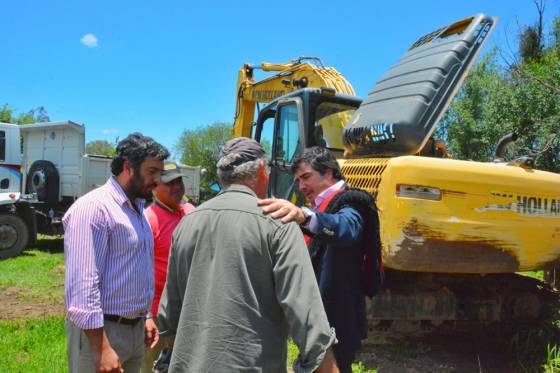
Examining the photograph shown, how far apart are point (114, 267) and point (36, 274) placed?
23.5 feet

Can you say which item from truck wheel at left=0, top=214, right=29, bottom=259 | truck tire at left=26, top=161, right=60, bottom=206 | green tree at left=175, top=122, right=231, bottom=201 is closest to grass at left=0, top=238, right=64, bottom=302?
truck wheel at left=0, top=214, right=29, bottom=259

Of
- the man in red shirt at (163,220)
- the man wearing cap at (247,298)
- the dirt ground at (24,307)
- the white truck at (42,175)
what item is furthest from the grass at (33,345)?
the white truck at (42,175)

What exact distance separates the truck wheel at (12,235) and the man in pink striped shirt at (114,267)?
29.5ft

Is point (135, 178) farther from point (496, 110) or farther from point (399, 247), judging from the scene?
point (496, 110)

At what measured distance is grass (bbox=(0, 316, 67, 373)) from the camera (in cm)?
426

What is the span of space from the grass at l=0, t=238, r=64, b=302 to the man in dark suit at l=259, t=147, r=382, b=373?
543 cm

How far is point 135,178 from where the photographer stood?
8.36ft

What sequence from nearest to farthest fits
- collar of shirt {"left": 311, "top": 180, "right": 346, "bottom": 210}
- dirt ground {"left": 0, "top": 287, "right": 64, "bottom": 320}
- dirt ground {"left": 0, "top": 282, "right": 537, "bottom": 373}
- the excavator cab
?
collar of shirt {"left": 311, "top": 180, "right": 346, "bottom": 210}, dirt ground {"left": 0, "top": 282, "right": 537, "bottom": 373}, the excavator cab, dirt ground {"left": 0, "top": 287, "right": 64, "bottom": 320}

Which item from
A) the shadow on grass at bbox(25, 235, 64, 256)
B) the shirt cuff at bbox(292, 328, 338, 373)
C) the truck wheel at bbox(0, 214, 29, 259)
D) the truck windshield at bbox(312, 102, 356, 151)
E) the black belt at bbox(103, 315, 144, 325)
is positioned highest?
the truck windshield at bbox(312, 102, 356, 151)

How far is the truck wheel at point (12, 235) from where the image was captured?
10.3 meters

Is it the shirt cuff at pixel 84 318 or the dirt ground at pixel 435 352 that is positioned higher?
the shirt cuff at pixel 84 318

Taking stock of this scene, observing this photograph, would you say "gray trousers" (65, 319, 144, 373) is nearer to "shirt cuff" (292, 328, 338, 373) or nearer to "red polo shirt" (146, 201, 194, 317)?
"red polo shirt" (146, 201, 194, 317)

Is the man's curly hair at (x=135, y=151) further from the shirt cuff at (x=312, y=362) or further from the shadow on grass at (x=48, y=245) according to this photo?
the shadow on grass at (x=48, y=245)

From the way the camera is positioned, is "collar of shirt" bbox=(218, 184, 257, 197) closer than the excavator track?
Yes
